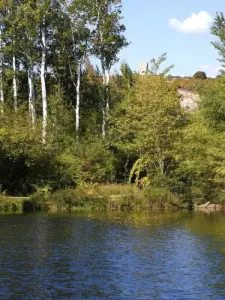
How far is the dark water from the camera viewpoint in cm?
1688

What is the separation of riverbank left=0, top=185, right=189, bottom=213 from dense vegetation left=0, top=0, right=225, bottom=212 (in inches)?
10.4

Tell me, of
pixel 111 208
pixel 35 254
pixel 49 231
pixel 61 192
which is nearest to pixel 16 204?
pixel 61 192

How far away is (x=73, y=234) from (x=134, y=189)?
588 inches

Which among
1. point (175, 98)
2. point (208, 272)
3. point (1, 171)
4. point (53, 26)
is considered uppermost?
point (53, 26)

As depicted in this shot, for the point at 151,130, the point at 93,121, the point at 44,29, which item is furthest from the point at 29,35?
the point at 151,130

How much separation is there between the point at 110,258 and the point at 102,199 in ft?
64.1

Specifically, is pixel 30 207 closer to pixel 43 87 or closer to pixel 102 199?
pixel 102 199

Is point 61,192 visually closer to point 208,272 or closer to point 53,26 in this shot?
point 53,26

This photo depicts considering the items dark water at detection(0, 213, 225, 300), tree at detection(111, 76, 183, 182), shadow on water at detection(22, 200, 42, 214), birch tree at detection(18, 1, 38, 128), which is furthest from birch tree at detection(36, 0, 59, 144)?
dark water at detection(0, 213, 225, 300)

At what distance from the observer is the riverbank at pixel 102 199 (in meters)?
40.0

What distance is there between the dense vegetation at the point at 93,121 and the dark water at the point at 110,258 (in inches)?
352

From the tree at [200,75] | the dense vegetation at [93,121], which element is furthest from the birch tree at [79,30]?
the tree at [200,75]

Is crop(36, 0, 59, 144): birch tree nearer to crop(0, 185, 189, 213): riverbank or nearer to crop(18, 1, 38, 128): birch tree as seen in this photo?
crop(18, 1, 38, 128): birch tree

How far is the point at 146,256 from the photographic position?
883 inches
